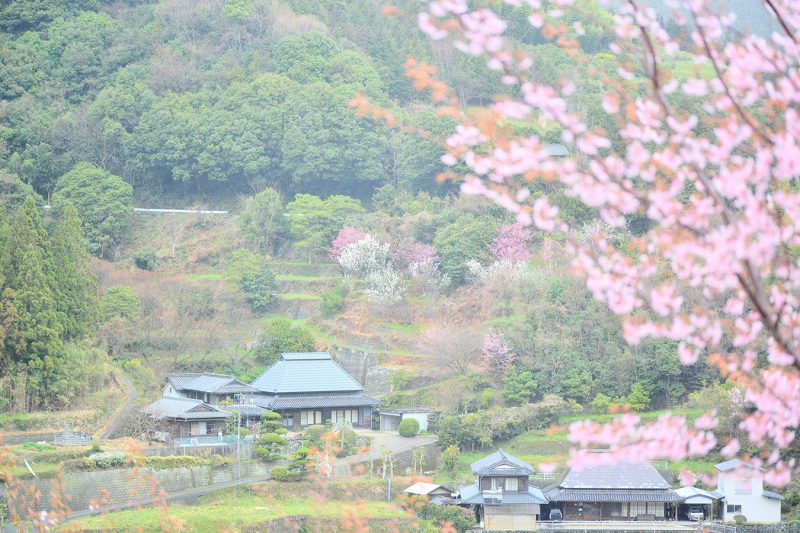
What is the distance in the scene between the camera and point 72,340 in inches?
850

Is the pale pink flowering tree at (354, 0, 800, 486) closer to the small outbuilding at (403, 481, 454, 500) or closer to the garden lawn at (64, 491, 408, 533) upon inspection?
the garden lawn at (64, 491, 408, 533)

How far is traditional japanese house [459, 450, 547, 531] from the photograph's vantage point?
18.9 metres

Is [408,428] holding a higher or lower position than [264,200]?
lower

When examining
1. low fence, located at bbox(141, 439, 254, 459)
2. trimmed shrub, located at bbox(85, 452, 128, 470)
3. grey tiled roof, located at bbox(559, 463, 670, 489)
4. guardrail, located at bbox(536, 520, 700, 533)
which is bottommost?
guardrail, located at bbox(536, 520, 700, 533)

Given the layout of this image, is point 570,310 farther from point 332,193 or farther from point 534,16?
point 534,16

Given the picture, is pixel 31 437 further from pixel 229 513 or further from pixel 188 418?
pixel 229 513

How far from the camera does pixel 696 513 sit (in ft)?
63.6

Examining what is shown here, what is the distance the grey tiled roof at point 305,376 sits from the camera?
934 inches

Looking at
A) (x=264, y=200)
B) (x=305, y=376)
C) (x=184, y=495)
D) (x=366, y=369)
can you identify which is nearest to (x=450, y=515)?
(x=184, y=495)

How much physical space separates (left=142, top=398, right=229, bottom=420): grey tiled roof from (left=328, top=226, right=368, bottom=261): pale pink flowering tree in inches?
368

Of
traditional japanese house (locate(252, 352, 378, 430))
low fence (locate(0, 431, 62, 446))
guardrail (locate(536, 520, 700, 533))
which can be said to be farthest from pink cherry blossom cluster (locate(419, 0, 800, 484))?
traditional japanese house (locate(252, 352, 378, 430))

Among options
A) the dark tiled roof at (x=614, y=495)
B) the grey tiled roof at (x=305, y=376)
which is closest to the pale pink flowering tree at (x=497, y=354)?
the grey tiled roof at (x=305, y=376)

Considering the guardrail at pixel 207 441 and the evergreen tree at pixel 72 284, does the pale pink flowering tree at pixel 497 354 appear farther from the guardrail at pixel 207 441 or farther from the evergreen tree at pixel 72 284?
the evergreen tree at pixel 72 284

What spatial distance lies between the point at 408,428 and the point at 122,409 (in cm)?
642
